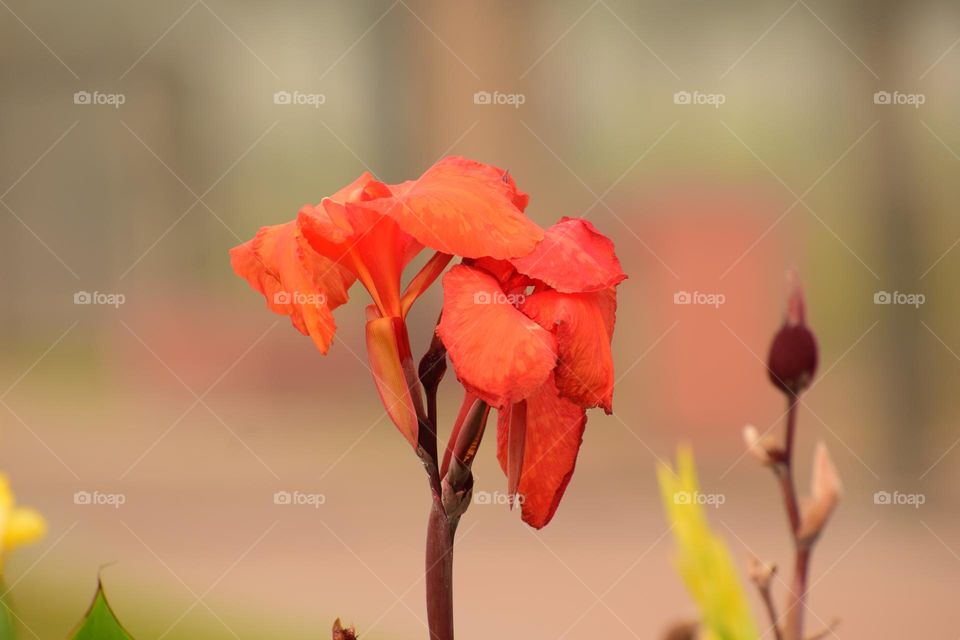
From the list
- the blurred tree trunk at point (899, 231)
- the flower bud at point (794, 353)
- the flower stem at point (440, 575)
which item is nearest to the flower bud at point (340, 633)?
the flower stem at point (440, 575)

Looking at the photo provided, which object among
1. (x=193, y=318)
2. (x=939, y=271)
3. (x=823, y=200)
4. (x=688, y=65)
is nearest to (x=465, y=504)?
(x=193, y=318)

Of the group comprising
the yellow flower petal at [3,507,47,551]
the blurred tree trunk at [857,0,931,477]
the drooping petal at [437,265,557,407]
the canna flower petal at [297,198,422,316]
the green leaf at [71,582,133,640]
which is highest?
the blurred tree trunk at [857,0,931,477]

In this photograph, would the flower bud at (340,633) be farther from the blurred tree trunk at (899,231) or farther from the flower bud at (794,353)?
the blurred tree trunk at (899,231)

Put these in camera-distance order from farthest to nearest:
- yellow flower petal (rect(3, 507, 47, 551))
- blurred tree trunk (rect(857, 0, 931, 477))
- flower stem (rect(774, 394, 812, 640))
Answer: blurred tree trunk (rect(857, 0, 931, 477)) < yellow flower petal (rect(3, 507, 47, 551)) < flower stem (rect(774, 394, 812, 640))

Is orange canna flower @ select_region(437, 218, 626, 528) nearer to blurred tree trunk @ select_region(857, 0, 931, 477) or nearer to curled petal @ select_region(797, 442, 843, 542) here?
curled petal @ select_region(797, 442, 843, 542)

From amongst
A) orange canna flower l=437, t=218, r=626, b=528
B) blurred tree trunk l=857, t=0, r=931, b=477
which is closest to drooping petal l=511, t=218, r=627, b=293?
orange canna flower l=437, t=218, r=626, b=528

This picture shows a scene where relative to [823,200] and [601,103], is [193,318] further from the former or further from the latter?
[823,200]

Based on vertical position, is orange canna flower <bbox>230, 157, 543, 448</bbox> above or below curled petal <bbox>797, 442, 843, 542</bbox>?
above
